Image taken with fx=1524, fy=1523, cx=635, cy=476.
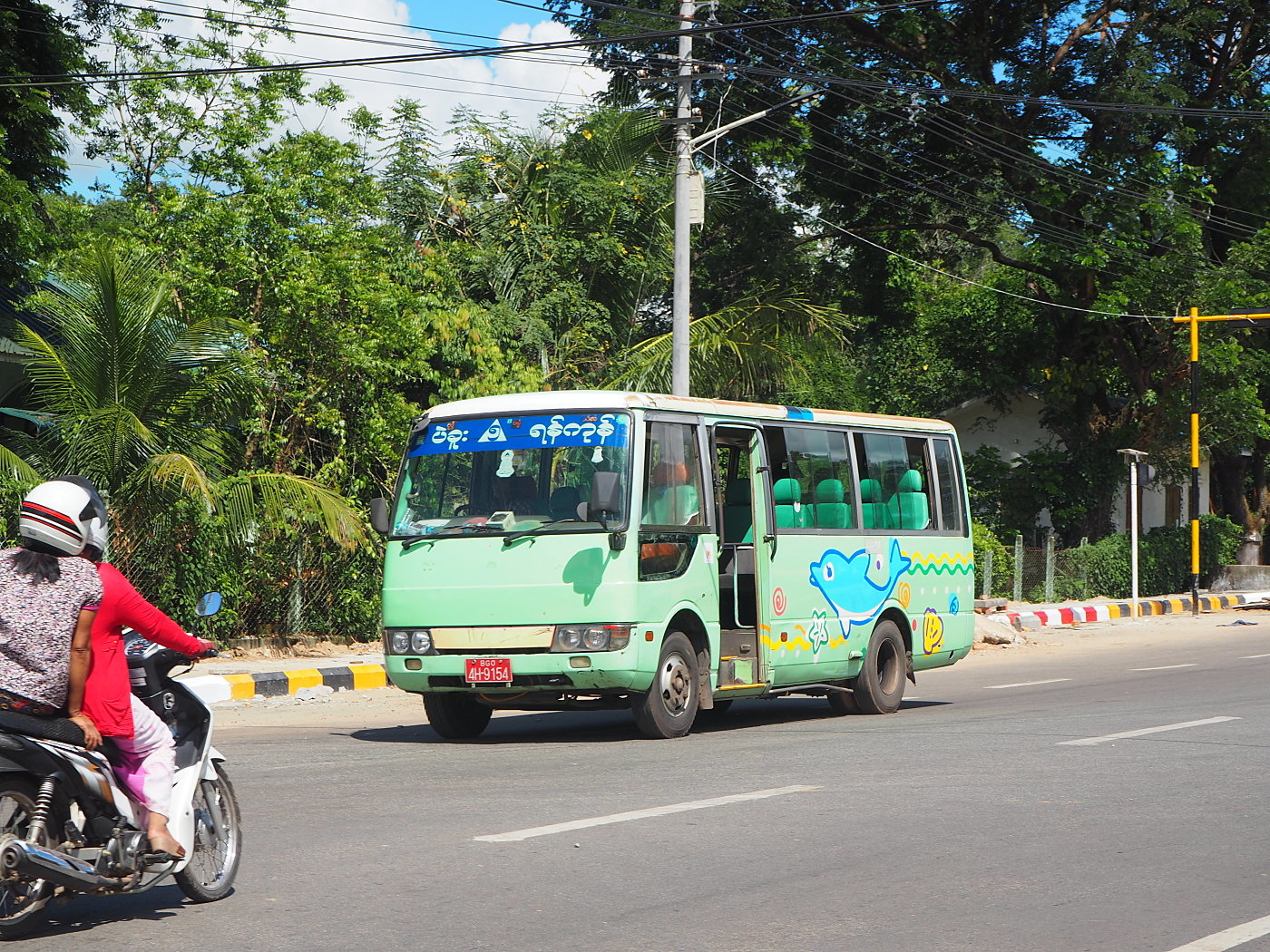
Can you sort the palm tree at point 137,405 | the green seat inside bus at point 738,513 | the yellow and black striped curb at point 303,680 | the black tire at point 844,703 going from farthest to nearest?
the palm tree at point 137,405 → the yellow and black striped curb at point 303,680 → the black tire at point 844,703 → the green seat inside bus at point 738,513

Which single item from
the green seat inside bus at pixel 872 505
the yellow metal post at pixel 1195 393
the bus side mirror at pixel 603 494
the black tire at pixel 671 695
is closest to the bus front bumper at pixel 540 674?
the black tire at pixel 671 695

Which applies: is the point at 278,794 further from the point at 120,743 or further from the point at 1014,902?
the point at 1014,902

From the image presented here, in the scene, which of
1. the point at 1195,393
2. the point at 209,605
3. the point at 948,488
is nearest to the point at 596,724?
the point at 948,488

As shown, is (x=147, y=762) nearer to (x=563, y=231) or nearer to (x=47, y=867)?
(x=47, y=867)

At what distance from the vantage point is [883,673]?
14.3m

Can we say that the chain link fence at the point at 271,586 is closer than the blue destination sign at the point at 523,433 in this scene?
No

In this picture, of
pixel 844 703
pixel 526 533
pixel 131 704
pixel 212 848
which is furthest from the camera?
pixel 844 703

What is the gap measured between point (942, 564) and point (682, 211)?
673 cm

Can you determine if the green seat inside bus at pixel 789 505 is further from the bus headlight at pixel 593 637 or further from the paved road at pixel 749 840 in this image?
the bus headlight at pixel 593 637

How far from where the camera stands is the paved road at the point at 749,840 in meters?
5.71

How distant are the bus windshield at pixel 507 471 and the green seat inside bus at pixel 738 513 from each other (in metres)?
1.80

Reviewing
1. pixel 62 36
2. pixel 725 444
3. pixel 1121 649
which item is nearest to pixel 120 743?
pixel 725 444

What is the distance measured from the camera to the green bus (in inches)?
436

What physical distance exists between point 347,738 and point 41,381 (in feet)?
21.5
